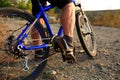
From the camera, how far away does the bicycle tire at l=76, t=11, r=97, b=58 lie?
5.24 m

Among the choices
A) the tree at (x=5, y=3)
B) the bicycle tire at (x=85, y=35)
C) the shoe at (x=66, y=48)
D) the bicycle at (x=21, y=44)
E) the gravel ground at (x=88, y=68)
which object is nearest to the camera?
the bicycle at (x=21, y=44)

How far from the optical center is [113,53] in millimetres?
5770

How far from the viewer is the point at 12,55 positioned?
4.19 metres

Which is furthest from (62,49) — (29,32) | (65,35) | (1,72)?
(1,72)

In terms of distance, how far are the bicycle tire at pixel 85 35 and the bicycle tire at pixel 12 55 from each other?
2.88 ft

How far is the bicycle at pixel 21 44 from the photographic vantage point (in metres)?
4.13

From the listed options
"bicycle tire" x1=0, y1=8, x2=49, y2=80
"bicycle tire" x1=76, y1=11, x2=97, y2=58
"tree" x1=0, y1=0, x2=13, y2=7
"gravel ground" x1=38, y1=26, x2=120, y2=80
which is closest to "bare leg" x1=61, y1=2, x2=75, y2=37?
"bicycle tire" x1=0, y1=8, x2=49, y2=80

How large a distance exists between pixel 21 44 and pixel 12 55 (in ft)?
0.55

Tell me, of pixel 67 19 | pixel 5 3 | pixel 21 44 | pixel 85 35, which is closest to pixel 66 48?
pixel 67 19

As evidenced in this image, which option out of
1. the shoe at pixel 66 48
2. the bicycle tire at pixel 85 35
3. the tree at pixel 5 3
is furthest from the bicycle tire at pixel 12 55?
the tree at pixel 5 3

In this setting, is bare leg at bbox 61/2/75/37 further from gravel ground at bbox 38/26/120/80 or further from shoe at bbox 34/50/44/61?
gravel ground at bbox 38/26/120/80

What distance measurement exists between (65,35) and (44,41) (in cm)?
27

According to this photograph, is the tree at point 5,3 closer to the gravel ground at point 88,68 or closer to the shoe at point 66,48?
the gravel ground at point 88,68

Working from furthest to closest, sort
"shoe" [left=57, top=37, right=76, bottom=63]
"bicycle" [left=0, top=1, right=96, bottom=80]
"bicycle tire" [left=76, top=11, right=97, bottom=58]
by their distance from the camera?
"bicycle tire" [left=76, top=11, right=97, bottom=58]
"shoe" [left=57, top=37, right=76, bottom=63]
"bicycle" [left=0, top=1, right=96, bottom=80]
